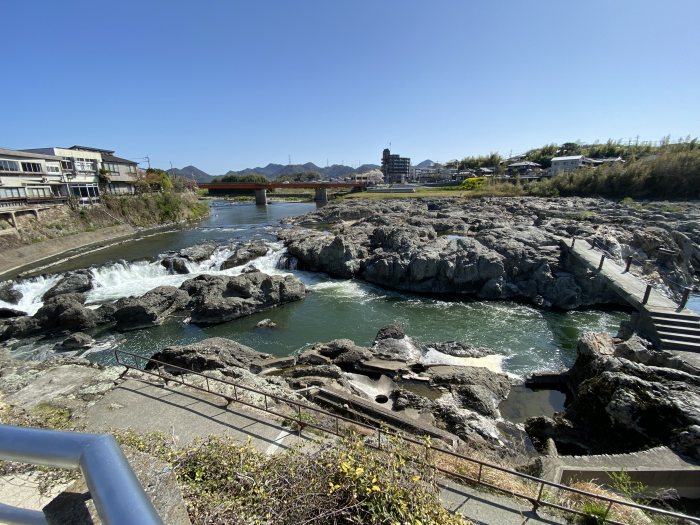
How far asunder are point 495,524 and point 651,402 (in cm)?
839

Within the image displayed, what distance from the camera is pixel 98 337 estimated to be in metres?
20.7

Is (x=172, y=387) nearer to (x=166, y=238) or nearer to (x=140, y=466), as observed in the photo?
(x=140, y=466)

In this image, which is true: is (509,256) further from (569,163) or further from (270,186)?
(569,163)

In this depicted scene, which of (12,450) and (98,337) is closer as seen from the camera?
(12,450)

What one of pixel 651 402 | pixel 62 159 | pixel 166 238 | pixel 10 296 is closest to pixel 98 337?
pixel 10 296

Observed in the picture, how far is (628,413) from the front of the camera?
10.8m

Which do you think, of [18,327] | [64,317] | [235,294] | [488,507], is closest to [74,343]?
[64,317]

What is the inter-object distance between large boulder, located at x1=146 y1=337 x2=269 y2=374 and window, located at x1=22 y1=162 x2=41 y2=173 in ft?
154

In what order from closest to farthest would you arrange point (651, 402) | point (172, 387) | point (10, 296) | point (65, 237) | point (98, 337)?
point (172, 387) < point (651, 402) < point (98, 337) < point (10, 296) < point (65, 237)

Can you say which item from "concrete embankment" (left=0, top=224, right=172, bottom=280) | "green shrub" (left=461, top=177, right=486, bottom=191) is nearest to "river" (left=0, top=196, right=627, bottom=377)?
"concrete embankment" (left=0, top=224, right=172, bottom=280)

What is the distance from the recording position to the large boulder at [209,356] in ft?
47.9

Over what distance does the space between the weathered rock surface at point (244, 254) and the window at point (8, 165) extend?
30.5 metres

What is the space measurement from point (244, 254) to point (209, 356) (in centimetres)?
2136

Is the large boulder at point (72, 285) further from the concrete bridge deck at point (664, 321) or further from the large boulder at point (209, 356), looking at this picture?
the concrete bridge deck at point (664, 321)
